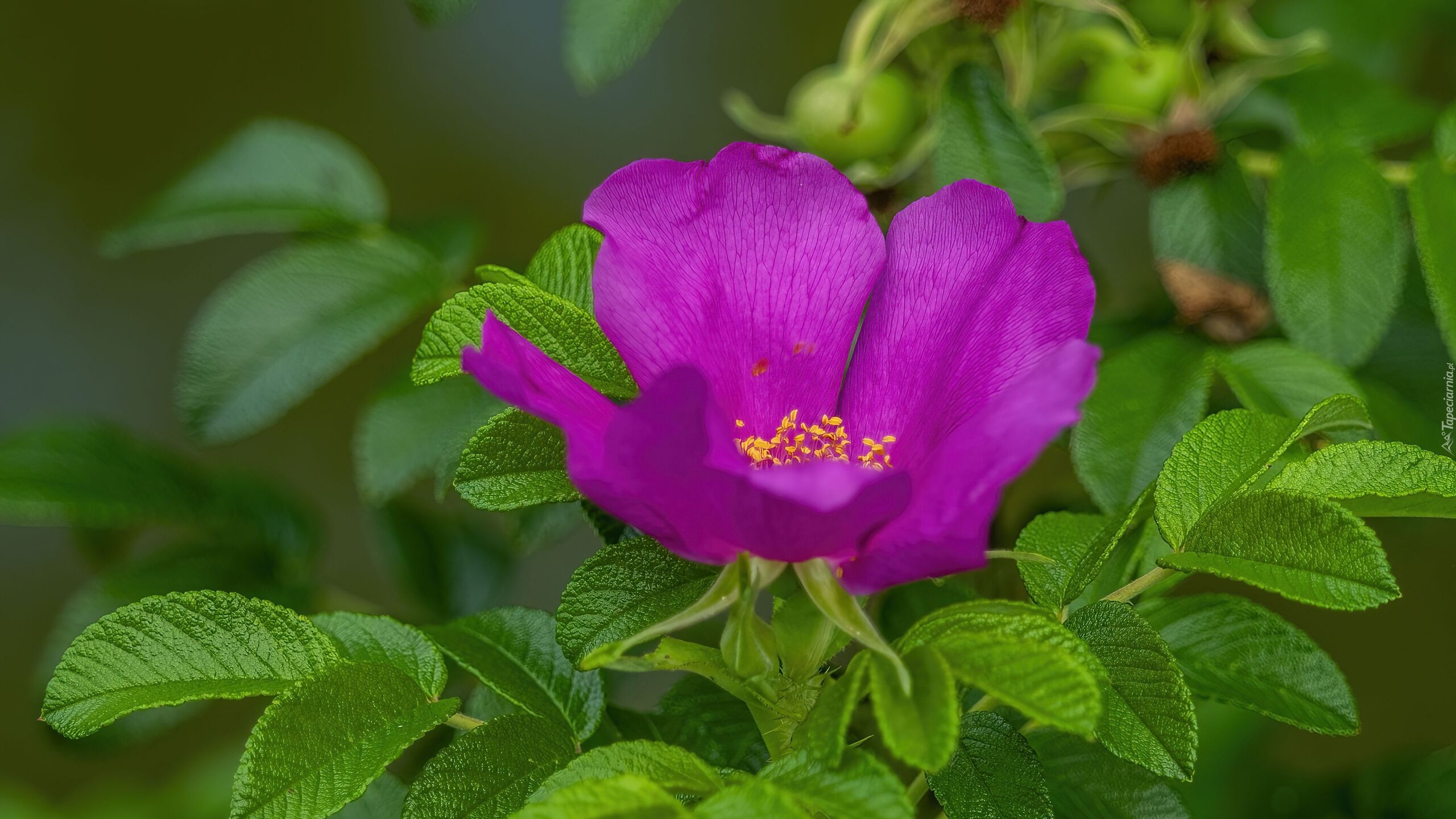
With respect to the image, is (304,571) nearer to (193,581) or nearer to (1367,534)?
(193,581)

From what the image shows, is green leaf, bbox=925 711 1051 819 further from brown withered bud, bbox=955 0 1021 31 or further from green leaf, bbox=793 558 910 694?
brown withered bud, bbox=955 0 1021 31

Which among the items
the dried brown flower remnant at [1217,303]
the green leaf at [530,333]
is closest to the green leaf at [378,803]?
the green leaf at [530,333]

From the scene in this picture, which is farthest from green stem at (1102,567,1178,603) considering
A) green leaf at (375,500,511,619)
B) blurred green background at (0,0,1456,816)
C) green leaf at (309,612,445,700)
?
blurred green background at (0,0,1456,816)

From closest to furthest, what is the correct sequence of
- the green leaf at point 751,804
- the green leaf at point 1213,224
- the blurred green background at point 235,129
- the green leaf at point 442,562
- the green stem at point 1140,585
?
the green leaf at point 751,804 → the green stem at point 1140,585 → the green leaf at point 1213,224 → the green leaf at point 442,562 → the blurred green background at point 235,129

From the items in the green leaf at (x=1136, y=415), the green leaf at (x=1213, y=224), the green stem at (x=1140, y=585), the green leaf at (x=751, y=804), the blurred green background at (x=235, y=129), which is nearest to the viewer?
the green leaf at (x=751, y=804)

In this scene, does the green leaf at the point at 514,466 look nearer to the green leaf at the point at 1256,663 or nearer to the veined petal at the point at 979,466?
the veined petal at the point at 979,466

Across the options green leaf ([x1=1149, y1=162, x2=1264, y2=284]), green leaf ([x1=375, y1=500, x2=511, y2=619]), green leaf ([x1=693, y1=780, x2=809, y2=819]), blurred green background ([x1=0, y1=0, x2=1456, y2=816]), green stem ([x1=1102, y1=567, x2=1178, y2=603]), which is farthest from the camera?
blurred green background ([x1=0, y1=0, x2=1456, y2=816])

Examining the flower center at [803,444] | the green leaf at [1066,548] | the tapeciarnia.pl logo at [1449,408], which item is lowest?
the tapeciarnia.pl logo at [1449,408]
